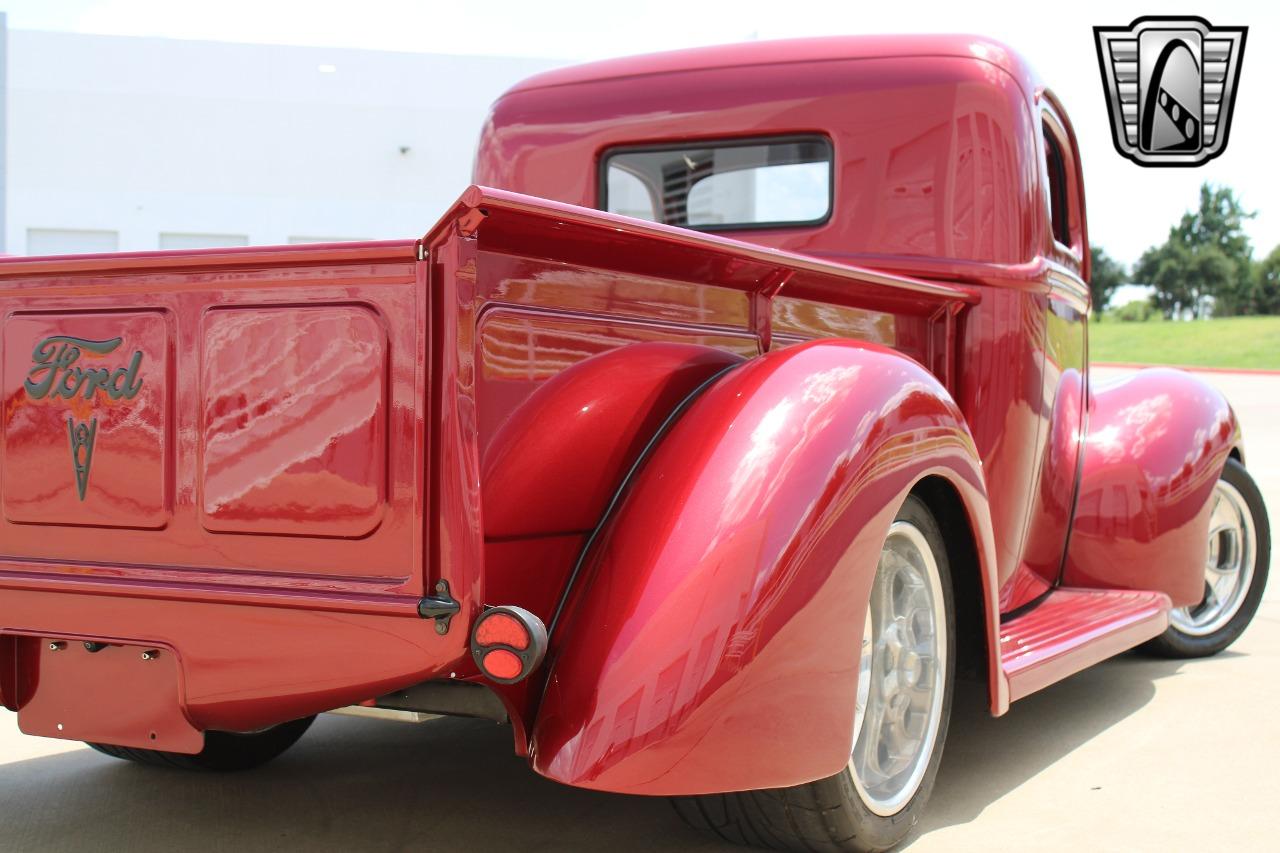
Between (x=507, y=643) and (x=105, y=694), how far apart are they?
0.88 metres

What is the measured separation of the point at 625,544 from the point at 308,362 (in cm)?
63

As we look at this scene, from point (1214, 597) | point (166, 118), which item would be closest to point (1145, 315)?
point (166, 118)

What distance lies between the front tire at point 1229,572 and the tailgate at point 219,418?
A: 3758 millimetres

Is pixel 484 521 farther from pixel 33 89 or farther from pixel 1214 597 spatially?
pixel 33 89

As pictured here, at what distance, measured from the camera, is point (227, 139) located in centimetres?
2344

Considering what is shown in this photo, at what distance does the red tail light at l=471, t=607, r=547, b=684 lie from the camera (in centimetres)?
210

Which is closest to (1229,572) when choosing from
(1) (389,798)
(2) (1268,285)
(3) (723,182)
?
(3) (723,182)

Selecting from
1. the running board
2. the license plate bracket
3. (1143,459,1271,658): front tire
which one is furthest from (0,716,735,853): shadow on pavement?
(1143,459,1271,658): front tire

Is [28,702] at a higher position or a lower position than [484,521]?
lower

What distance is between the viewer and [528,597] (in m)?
2.33

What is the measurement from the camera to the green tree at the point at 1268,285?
205 ft

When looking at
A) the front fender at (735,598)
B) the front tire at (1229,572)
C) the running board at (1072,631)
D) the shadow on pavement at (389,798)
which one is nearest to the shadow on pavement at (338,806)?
the shadow on pavement at (389,798)

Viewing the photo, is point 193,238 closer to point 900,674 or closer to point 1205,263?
point 900,674

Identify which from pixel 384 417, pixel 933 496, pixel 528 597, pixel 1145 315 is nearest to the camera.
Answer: pixel 384 417
